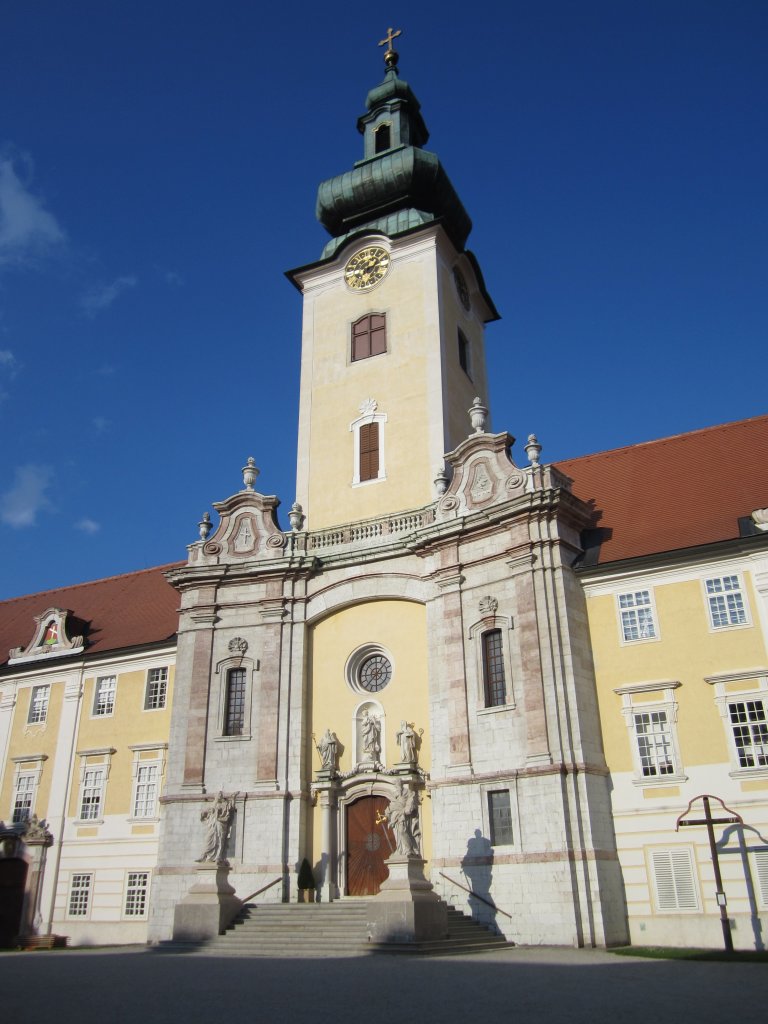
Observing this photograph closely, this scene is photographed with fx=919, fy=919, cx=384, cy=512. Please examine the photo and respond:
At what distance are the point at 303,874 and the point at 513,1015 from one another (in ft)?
47.9

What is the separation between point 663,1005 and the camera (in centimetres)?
1197

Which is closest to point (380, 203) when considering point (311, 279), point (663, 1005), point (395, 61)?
point (311, 279)

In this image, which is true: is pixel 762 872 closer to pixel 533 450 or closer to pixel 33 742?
pixel 533 450

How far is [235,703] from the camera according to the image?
28.1 m

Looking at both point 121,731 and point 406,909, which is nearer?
point 406,909

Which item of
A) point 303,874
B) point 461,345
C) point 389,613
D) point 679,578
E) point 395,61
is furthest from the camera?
point 395,61

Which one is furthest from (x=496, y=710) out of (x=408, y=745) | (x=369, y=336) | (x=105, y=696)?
(x=369, y=336)

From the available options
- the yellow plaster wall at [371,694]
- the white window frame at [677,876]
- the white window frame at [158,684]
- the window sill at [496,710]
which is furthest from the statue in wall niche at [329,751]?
the white window frame at [677,876]

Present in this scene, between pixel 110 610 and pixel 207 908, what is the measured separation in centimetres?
1541

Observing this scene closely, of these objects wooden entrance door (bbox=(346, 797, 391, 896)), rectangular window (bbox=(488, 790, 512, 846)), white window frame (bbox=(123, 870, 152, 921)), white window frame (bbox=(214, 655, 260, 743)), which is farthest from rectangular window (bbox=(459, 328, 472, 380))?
white window frame (bbox=(123, 870, 152, 921))

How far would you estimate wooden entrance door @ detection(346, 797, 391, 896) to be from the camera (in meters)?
25.0

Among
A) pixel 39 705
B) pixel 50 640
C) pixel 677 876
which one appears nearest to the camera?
pixel 677 876

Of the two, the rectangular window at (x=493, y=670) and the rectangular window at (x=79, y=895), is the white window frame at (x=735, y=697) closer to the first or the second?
the rectangular window at (x=493, y=670)

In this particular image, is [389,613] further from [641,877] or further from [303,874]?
[641,877]
